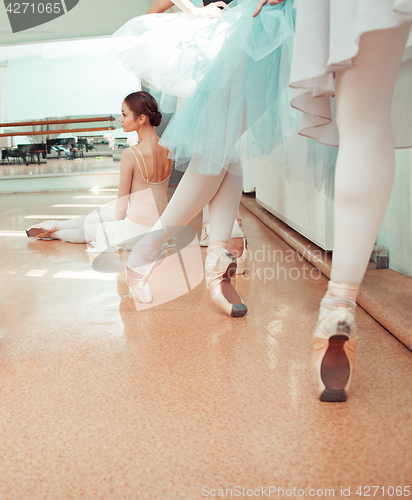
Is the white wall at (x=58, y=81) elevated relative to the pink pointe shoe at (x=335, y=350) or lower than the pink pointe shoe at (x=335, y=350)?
elevated

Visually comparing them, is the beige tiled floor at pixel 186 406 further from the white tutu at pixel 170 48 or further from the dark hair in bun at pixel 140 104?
the dark hair in bun at pixel 140 104

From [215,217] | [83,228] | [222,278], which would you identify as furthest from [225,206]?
[83,228]

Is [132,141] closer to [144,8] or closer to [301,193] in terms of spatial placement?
[144,8]

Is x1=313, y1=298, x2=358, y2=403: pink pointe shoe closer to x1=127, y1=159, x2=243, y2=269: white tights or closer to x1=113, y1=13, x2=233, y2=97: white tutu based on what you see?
x1=127, y1=159, x2=243, y2=269: white tights

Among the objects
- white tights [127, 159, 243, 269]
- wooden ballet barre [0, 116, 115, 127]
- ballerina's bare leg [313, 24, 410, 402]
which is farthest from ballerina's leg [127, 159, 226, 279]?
wooden ballet barre [0, 116, 115, 127]

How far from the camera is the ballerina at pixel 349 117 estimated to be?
583 millimetres

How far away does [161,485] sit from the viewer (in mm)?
542

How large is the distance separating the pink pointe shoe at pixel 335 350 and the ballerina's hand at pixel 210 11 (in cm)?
77

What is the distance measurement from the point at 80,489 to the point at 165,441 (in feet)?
0.43

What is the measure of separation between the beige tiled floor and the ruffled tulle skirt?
394 millimetres

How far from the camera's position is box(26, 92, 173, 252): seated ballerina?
72.1 inches

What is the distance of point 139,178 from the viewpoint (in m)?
1.87

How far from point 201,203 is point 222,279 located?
7.9 inches

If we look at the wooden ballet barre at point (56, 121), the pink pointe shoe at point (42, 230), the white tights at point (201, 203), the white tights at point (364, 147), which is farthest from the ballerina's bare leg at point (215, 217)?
the wooden ballet barre at point (56, 121)
